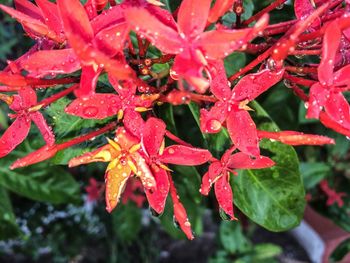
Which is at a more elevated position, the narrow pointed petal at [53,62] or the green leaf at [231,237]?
the narrow pointed petal at [53,62]

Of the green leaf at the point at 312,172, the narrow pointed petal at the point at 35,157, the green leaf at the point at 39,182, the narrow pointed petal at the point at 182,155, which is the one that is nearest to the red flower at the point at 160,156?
the narrow pointed petal at the point at 182,155

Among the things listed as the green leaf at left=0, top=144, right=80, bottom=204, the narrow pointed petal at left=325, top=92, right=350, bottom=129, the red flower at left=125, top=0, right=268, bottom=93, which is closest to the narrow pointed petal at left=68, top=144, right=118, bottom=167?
the red flower at left=125, top=0, right=268, bottom=93

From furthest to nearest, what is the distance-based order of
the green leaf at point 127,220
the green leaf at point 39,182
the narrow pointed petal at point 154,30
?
the green leaf at point 127,220, the green leaf at point 39,182, the narrow pointed petal at point 154,30

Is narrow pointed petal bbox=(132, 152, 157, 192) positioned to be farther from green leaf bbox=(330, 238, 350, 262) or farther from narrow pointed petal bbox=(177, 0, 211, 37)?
green leaf bbox=(330, 238, 350, 262)

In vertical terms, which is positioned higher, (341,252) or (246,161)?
(246,161)

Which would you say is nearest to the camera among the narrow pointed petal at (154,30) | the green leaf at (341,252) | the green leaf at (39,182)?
the narrow pointed petal at (154,30)

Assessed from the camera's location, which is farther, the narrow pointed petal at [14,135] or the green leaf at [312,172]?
the green leaf at [312,172]

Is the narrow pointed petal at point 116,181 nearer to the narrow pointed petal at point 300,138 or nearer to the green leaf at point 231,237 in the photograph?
the narrow pointed petal at point 300,138

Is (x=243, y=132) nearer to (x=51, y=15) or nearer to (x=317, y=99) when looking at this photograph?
(x=317, y=99)

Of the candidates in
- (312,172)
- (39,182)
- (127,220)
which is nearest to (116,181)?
(39,182)
